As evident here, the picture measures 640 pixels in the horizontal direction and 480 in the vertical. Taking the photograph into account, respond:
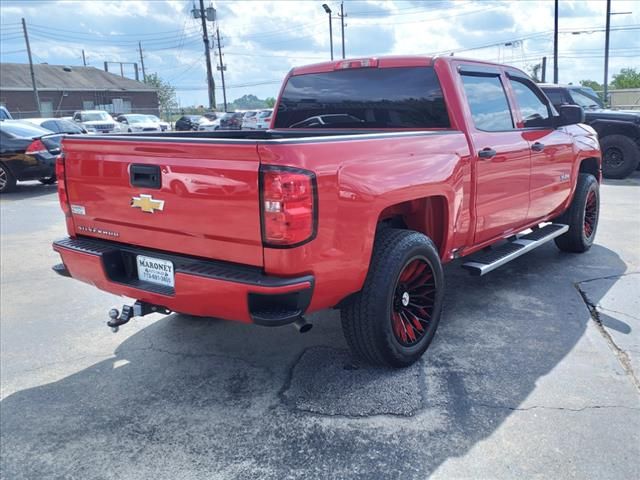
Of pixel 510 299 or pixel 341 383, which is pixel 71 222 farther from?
pixel 510 299

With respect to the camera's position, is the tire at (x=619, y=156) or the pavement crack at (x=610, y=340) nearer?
the pavement crack at (x=610, y=340)

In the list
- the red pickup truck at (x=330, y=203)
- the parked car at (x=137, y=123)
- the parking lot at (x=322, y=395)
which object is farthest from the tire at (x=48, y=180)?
the parked car at (x=137, y=123)

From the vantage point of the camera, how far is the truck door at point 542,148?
4.78 m

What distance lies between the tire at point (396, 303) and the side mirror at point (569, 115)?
7.67 ft

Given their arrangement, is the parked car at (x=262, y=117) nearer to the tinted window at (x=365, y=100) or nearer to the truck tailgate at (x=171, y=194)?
the tinted window at (x=365, y=100)

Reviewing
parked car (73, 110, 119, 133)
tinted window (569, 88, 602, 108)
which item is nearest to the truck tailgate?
tinted window (569, 88, 602, 108)

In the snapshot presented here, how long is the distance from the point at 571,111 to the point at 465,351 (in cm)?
257

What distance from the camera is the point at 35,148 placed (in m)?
11.7

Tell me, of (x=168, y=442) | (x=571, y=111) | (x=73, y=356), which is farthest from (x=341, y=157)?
(x=571, y=111)

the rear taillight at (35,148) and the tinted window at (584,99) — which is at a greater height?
the tinted window at (584,99)

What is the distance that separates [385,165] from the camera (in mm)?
3086

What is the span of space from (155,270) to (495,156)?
2.52 meters

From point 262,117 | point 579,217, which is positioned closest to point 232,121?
point 262,117

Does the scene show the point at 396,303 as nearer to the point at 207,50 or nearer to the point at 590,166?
the point at 590,166
